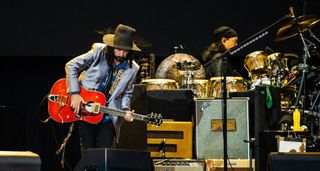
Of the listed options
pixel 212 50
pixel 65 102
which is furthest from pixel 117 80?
pixel 212 50

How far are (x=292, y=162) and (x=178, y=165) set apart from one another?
6.24ft

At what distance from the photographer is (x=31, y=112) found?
10.9 metres

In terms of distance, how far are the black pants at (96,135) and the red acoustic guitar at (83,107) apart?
0.24 feet

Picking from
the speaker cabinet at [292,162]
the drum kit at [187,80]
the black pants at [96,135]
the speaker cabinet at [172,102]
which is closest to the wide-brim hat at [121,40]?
the black pants at [96,135]

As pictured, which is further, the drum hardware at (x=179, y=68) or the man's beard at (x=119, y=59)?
the drum hardware at (x=179, y=68)

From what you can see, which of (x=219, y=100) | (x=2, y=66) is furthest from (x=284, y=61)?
(x=2, y=66)

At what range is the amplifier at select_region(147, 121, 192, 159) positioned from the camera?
8.99 m

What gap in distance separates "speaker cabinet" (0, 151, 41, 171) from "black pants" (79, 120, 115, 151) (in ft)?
6.86

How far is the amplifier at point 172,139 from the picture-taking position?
899 centimetres

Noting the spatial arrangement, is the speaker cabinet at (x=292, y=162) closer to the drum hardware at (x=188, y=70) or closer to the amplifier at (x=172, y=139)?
the amplifier at (x=172, y=139)

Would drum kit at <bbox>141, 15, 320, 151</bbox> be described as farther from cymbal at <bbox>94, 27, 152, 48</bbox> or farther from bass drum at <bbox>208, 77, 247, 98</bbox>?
cymbal at <bbox>94, 27, 152, 48</bbox>

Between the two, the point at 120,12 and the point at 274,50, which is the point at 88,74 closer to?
the point at 120,12

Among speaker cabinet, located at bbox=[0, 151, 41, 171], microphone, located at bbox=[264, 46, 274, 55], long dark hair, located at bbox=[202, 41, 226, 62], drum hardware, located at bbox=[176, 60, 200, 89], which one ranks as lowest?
speaker cabinet, located at bbox=[0, 151, 41, 171]

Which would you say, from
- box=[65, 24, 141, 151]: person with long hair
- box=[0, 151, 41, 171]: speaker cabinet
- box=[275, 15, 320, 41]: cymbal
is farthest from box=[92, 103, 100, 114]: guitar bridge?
box=[275, 15, 320, 41]: cymbal
